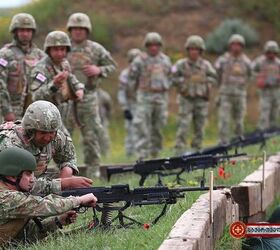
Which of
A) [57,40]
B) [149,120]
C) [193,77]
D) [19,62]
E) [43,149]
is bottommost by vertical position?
[149,120]

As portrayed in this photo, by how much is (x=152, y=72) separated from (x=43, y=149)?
28.8 ft

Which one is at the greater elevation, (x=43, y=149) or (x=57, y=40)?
(x=57, y=40)

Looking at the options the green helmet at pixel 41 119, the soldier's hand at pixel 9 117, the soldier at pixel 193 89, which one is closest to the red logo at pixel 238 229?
the green helmet at pixel 41 119

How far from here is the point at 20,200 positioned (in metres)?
7.95

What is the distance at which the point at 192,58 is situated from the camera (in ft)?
57.5

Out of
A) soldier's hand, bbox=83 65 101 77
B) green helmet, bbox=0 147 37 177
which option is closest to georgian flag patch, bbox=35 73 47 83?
soldier's hand, bbox=83 65 101 77

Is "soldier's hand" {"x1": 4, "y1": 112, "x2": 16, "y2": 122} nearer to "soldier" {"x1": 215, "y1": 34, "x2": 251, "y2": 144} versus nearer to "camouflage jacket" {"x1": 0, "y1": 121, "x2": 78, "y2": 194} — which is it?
"camouflage jacket" {"x1": 0, "y1": 121, "x2": 78, "y2": 194}

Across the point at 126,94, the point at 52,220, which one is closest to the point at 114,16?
the point at 126,94

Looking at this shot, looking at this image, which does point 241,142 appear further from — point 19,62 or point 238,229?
point 238,229

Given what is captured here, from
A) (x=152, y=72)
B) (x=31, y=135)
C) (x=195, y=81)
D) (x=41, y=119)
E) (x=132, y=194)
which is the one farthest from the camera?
(x=152, y=72)

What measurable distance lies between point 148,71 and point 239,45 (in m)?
2.54

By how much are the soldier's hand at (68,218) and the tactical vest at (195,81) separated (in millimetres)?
9224

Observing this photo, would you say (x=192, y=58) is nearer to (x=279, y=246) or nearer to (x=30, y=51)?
(x=30, y=51)

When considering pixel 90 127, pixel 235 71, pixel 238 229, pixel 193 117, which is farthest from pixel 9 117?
pixel 235 71
